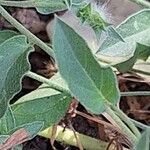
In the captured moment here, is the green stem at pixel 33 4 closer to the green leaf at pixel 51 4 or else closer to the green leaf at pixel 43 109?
the green leaf at pixel 51 4

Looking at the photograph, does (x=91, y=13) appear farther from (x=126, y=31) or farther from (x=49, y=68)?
(x=49, y=68)

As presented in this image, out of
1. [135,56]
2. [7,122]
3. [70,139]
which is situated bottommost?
[70,139]

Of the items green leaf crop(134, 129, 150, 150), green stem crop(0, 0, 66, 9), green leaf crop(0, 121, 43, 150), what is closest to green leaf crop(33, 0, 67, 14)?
green stem crop(0, 0, 66, 9)

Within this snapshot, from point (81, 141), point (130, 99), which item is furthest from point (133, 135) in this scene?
point (130, 99)

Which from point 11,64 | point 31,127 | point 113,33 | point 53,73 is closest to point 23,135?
point 31,127

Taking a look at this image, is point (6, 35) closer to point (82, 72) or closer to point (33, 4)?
point (33, 4)

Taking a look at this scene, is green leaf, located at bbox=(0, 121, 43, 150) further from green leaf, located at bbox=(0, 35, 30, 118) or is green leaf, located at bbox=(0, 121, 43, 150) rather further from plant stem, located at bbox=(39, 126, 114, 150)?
plant stem, located at bbox=(39, 126, 114, 150)

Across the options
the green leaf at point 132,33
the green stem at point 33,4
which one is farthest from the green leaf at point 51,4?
the green leaf at point 132,33
